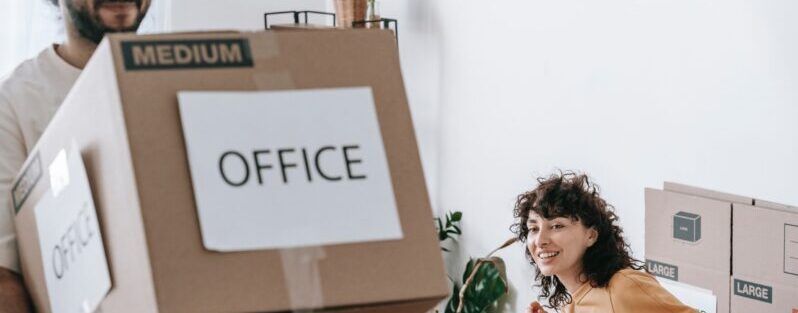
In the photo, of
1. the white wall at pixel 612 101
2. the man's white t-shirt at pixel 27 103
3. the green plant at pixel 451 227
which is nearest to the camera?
the man's white t-shirt at pixel 27 103

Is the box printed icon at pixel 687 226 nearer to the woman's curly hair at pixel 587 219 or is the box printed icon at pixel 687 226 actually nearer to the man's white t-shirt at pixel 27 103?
the woman's curly hair at pixel 587 219

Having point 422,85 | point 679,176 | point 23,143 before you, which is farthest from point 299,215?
point 422,85

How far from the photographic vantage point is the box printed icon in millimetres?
2207

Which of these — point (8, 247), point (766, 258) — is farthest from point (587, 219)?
point (8, 247)

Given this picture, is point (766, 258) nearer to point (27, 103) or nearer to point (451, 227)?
point (27, 103)

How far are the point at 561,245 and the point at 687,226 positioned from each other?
0.42 meters

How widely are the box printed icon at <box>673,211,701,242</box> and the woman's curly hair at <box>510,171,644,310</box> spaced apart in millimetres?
230

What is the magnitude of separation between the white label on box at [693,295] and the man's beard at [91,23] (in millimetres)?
A: 1332

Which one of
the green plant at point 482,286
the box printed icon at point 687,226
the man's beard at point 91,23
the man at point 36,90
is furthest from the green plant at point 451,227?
the man's beard at point 91,23

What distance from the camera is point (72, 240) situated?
0.93 m

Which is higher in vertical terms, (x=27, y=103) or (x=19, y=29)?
(x=27, y=103)

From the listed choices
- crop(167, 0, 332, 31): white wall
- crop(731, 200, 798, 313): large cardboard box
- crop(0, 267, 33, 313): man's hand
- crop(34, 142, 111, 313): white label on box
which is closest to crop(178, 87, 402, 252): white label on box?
crop(34, 142, 111, 313): white label on box

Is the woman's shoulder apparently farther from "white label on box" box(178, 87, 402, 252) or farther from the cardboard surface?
"white label on box" box(178, 87, 402, 252)

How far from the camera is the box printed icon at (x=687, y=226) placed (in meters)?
2.21
